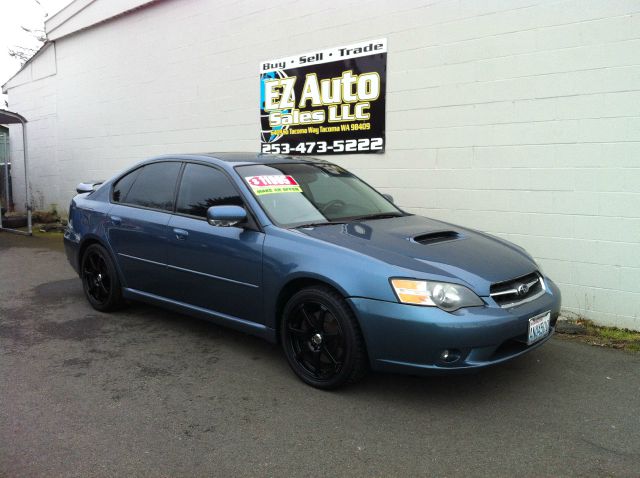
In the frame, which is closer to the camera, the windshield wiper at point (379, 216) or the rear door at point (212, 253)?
the rear door at point (212, 253)

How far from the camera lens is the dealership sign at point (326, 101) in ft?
20.7

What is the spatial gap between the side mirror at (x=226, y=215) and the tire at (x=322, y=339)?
0.69 m

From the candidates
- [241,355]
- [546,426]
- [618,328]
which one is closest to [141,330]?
[241,355]

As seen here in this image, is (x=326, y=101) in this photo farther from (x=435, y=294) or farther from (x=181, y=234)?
(x=435, y=294)

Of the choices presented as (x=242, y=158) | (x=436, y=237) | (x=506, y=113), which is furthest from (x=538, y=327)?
(x=506, y=113)

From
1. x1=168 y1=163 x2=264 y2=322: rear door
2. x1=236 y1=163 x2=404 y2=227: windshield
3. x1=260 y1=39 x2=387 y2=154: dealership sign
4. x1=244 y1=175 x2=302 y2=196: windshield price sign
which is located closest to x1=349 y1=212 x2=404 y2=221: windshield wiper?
x1=236 y1=163 x2=404 y2=227: windshield

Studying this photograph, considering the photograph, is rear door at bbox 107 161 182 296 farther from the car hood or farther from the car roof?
the car hood

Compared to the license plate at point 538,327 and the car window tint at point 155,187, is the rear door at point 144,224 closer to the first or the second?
the car window tint at point 155,187

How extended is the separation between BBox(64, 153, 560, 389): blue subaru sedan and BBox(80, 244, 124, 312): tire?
0.07ft

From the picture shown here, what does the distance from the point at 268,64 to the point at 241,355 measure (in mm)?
4739

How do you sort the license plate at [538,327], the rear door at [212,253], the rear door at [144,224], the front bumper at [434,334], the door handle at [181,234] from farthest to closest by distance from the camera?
the rear door at [144,224] → the door handle at [181,234] → the rear door at [212,253] → the license plate at [538,327] → the front bumper at [434,334]

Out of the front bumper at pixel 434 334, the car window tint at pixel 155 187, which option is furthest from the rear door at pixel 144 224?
the front bumper at pixel 434 334

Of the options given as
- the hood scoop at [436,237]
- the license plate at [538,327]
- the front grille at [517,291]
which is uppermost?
the hood scoop at [436,237]

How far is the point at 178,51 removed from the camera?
8945mm
